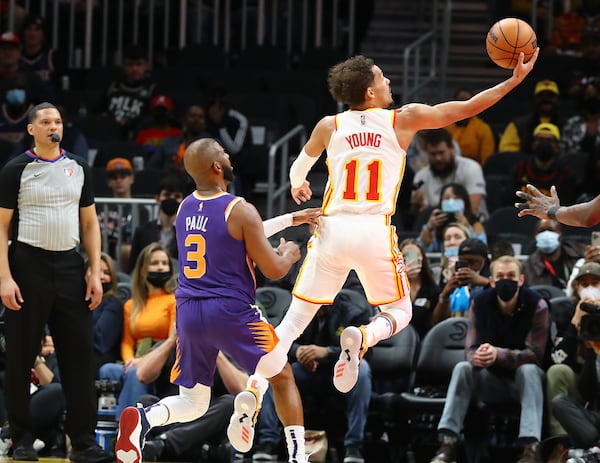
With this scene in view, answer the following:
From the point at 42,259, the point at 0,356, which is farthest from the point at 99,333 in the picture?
the point at 42,259

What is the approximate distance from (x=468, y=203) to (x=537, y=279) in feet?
3.26

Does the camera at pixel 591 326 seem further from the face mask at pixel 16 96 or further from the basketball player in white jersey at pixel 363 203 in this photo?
the face mask at pixel 16 96

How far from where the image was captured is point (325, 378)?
10000 millimetres

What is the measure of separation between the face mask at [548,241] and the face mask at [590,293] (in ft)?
3.83

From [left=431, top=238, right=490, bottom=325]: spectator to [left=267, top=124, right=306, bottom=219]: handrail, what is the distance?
278cm

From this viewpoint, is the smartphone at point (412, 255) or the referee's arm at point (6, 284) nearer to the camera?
the referee's arm at point (6, 284)

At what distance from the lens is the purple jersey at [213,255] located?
23.3 feet

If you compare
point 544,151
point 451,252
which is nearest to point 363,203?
point 451,252

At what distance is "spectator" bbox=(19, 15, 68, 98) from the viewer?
1580 centimetres

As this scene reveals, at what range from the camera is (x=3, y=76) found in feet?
50.4

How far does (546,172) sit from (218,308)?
5.94 meters

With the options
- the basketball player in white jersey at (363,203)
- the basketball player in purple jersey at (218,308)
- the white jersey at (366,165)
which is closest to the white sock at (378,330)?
the basketball player in white jersey at (363,203)

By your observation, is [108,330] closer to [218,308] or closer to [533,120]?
[218,308]

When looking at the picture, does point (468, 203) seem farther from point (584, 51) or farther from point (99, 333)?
point (584, 51)
